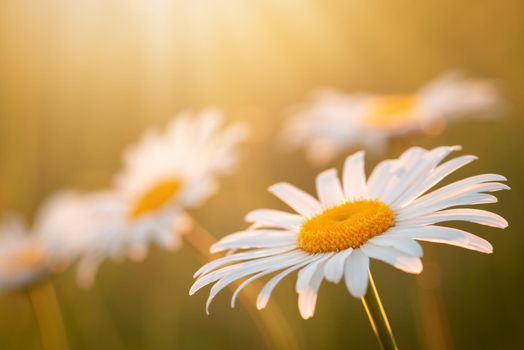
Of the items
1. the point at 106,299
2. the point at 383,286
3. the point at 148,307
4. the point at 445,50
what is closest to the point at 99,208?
the point at 148,307

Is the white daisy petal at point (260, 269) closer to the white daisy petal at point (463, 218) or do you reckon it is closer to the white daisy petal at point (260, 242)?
the white daisy petal at point (260, 242)

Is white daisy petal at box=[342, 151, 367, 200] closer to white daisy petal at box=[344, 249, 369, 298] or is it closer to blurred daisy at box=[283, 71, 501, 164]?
white daisy petal at box=[344, 249, 369, 298]

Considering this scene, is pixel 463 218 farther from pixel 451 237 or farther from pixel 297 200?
pixel 297 200

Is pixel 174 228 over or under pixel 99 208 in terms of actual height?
under

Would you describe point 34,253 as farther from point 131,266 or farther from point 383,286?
point 383,286

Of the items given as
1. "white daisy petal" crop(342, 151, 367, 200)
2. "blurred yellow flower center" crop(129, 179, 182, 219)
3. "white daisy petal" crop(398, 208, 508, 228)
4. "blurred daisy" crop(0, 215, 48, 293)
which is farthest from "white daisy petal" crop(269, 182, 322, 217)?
"blurred daisy" crop(0, 215, 48, 293)

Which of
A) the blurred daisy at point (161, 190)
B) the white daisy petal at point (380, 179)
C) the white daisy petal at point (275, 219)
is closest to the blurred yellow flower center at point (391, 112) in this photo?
the blurred daisy at point (161, 190)
